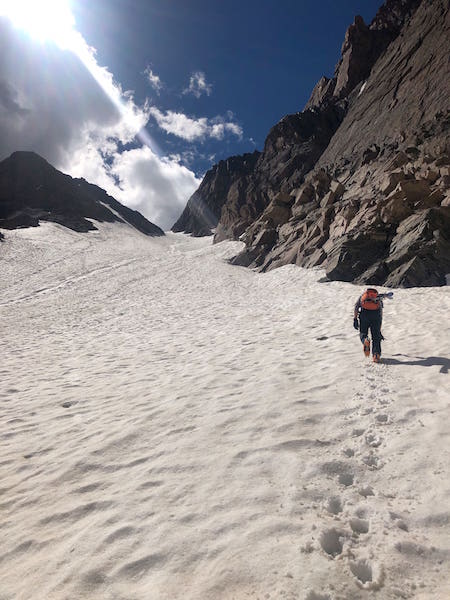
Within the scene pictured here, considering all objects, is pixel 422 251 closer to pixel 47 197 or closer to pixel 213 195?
pixel 47 197

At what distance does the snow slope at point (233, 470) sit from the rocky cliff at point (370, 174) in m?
9.21

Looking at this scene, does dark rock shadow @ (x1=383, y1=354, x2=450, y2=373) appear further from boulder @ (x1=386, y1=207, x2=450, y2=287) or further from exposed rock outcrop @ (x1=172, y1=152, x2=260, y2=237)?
exposed rock outcrop @ (x1=172, y1=152, x2=260, y2=237)

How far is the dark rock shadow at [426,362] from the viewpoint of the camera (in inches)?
252

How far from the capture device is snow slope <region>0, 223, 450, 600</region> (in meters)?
2.60

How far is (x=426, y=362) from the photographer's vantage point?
6.73m

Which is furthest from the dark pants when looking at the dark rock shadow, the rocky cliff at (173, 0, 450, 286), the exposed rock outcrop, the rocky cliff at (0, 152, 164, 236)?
the exposed rock outcrop

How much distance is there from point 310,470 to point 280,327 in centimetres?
824

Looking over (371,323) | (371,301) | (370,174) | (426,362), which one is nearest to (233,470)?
(426,362)

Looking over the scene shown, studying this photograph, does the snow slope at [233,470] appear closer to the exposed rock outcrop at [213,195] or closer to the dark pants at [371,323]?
the dark pants at [371,323]

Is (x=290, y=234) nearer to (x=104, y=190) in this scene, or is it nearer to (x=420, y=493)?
(x=420, y=493)

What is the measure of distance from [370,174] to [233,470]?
32342 mm

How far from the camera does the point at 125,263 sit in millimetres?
40250

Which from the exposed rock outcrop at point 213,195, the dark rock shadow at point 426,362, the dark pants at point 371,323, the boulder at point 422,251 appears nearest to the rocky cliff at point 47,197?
the exposed rock outcrop at point 213,195

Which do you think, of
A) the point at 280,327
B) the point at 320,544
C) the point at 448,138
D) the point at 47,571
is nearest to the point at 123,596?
the point at 47,571
